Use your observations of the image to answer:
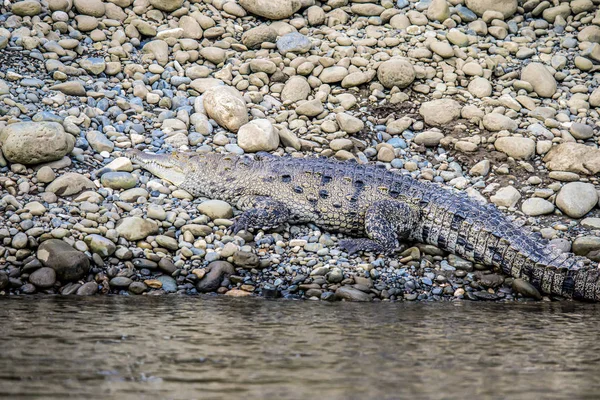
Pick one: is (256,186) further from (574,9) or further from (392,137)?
(574,9)

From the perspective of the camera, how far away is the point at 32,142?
23.7ft

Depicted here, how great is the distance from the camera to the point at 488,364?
4.09 m

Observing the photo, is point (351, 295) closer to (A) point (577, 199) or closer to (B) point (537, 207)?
(B) point (537, 207)

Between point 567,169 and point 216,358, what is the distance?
559 cm

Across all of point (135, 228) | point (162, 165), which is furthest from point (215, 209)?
point (162, 165)

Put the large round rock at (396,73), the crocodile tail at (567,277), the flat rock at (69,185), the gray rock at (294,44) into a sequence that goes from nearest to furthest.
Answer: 1. the crocodile tail at (567,277)
2. the flat rock at (69,185)
3. the large round rock at (396,73)
4. the gray rock at (294,44)

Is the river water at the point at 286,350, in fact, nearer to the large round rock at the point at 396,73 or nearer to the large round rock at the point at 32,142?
the large round rock at the point at 32,142

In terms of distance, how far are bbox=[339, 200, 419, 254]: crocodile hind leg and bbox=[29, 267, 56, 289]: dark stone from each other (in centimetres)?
272

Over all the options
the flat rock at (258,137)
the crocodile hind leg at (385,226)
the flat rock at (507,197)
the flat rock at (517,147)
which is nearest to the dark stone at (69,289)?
the crocodile hind leg at (385,226)

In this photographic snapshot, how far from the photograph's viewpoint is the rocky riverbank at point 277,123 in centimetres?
651

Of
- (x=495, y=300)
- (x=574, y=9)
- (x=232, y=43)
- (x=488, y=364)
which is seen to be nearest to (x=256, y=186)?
(x=495, y=300)

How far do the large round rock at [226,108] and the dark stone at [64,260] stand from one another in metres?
3.01

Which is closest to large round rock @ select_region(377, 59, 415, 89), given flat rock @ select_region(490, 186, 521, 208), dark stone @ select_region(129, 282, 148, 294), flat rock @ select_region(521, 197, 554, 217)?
flat rock @ select_region(490, 186, 521, 208)

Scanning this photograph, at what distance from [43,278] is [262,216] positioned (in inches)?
86.5
